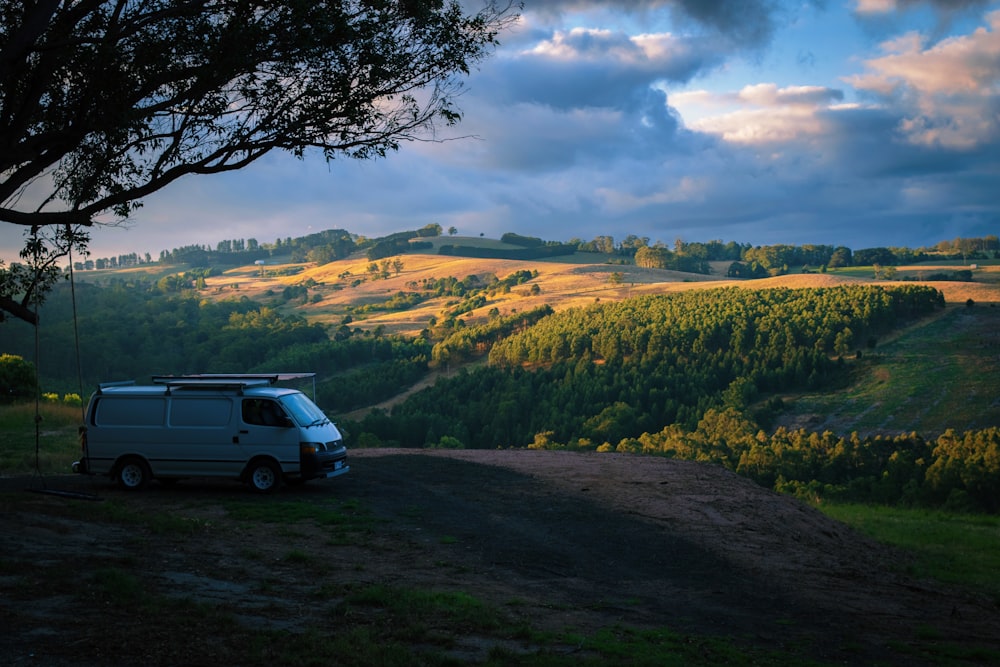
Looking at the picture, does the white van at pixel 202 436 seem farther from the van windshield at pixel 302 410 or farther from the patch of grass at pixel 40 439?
the patch of grass at pixel 40 439

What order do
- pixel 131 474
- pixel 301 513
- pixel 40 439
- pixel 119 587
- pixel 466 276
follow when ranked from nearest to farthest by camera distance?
pixel 119 587, pixel 301 513, pixel 131 474, pixel 40 439, pixel 466 276

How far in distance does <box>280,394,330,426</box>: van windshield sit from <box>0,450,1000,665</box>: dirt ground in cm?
146

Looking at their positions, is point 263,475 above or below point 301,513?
above

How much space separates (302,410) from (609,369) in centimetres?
6647

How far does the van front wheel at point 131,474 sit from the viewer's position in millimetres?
16984

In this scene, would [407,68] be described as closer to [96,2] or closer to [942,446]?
[96,2]

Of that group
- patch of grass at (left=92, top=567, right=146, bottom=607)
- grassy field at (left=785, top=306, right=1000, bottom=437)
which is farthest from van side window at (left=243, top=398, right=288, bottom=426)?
grassy field at (left=785, top=306, right=1000, bottom=437)

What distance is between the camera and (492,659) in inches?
295

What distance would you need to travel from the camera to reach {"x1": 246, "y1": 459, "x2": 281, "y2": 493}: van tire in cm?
1683

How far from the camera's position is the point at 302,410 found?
1708 centimetres

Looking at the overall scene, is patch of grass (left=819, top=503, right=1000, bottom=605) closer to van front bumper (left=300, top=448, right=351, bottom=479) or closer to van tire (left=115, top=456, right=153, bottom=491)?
van front bumper (left=300, top=448, right=351, bottom=479)

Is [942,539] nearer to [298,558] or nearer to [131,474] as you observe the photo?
[298,558]

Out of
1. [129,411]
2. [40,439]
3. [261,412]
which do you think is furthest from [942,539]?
[40,439]

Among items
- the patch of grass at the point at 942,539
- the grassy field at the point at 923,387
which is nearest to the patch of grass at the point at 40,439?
the patch of grass at the point at 942,539
